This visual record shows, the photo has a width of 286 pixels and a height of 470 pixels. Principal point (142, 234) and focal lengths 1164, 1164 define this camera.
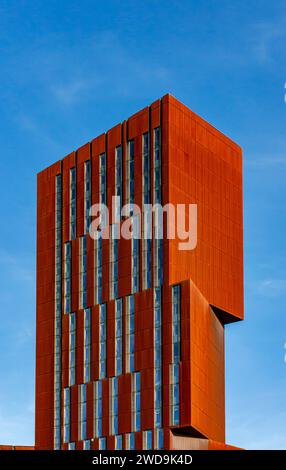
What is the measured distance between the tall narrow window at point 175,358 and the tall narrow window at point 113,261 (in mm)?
10456

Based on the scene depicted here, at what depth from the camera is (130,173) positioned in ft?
430

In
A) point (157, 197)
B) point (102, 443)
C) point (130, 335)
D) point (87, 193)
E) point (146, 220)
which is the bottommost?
point (102, 443)

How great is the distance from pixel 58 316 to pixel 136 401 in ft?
67.6

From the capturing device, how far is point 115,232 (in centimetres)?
13075

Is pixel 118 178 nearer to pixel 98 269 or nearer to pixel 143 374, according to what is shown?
pixel 98 269

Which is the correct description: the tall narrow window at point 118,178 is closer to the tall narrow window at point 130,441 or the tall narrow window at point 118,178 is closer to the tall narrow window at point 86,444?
the tall narrow window at point 130,441

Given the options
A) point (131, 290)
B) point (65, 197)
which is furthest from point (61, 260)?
point (131, 290)

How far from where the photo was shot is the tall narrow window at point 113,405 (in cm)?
12488

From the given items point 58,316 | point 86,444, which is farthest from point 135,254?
point 86,444

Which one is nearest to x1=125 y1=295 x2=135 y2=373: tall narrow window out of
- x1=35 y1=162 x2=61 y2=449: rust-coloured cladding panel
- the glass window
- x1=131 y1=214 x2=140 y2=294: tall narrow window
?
x1=131 y1=214 x2=140 y2=294: tall narrow window

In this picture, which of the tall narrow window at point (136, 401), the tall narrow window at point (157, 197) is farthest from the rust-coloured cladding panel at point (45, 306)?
the tall narrow window at point (157, 197)

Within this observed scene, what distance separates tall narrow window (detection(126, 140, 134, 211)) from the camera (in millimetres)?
129750

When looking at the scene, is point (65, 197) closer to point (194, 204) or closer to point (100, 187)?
point (100, 187)

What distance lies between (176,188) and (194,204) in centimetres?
338
